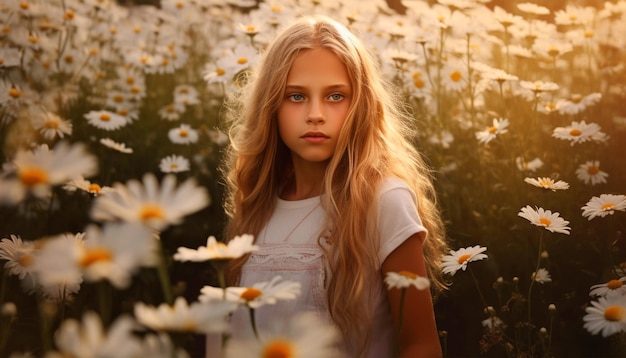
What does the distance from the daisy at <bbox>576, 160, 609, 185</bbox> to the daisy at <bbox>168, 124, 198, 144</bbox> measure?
1422 millimetres

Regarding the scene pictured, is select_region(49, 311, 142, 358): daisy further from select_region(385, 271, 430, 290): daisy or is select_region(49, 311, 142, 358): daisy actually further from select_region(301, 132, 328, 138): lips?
select_region(301, 132, 328, 138): lips

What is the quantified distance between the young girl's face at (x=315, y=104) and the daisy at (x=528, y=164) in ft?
3.26

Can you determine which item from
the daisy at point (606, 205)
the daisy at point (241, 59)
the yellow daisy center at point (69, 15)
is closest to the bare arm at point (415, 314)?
the daisy at point (606, 205)

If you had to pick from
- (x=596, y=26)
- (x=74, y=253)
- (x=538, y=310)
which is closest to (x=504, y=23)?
(x=596, y=26)

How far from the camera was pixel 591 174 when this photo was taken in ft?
7.65

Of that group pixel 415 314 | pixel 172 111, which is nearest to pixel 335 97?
pixel 415 314

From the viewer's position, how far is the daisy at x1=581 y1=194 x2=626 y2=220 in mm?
1723

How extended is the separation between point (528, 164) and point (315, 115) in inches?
44.8

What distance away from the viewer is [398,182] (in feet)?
5.16

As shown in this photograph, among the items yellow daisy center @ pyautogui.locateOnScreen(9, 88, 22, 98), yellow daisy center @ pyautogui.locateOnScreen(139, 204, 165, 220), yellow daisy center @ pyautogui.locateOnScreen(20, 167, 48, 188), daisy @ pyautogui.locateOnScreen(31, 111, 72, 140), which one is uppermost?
yellow daisy center @ pyautogui.locateOnScreen(20, 167, 48, 188)

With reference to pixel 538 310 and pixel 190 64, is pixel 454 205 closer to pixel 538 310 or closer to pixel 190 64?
pixel 538 310

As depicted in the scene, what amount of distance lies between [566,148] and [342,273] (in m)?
1.38

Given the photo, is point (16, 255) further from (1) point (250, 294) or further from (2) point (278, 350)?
(2) point (278, 350)

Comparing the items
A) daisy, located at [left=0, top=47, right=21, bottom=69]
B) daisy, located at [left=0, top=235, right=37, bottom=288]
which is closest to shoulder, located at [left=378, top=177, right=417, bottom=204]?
daisy, located at [left=0, top=235, right=37, bottom=288]
